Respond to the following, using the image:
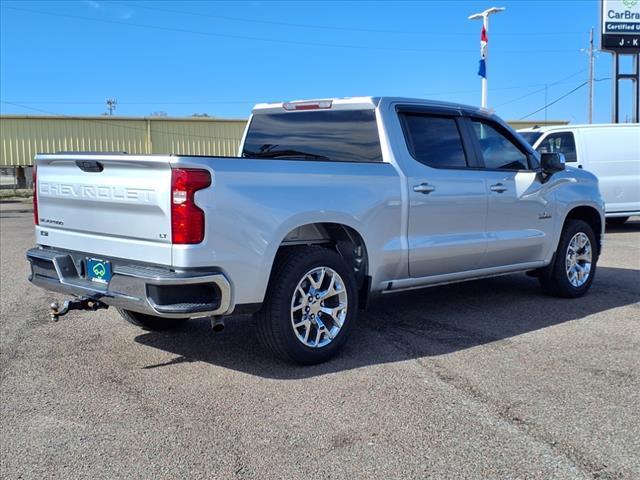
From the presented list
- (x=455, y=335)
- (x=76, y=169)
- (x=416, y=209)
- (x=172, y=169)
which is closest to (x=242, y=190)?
(x=172, y=169)

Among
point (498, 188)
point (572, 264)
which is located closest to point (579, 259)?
point (572, 264)

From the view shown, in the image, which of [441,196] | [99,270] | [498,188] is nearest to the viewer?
[99,270]

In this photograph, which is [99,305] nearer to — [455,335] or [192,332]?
[192,332]

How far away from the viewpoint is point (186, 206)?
13.1 feet

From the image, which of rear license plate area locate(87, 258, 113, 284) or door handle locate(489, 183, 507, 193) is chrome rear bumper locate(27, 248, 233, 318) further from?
door handle locate(489, 183, 507, 193)

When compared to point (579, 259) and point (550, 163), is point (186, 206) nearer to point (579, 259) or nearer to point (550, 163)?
point (550, 163)

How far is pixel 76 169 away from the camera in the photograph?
466 cm

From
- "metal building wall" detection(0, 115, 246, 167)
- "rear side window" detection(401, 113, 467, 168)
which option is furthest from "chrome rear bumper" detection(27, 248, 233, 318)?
"metal building wall" detection(0, 115, 246, 167)

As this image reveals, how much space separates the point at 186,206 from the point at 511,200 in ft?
11.5

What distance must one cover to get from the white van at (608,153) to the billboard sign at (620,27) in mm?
10915

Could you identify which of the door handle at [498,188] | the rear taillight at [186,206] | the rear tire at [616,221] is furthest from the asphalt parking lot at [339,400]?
the rear tire at [616,221]

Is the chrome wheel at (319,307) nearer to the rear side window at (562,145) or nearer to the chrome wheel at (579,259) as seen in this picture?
the chrome wheel at (579,259)

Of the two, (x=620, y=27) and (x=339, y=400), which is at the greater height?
(x=620, y=27)

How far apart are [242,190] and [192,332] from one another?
2001 mm
